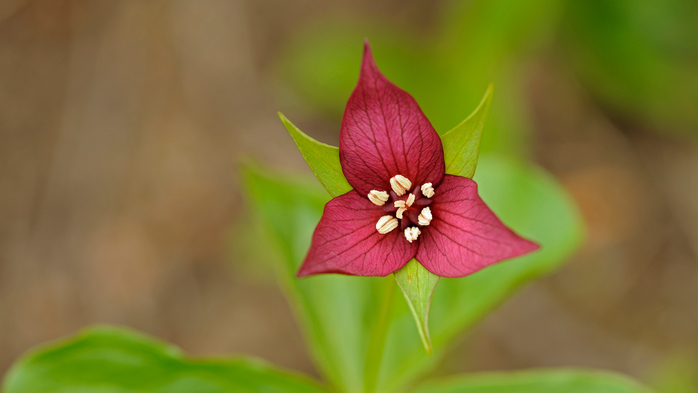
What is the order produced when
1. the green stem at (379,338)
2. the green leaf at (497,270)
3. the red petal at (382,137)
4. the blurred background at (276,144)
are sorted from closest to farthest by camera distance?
the red petal at (382,137) → the green stem at (379,338) → the green leaf at (497,270) → the blurred background at (276,144)

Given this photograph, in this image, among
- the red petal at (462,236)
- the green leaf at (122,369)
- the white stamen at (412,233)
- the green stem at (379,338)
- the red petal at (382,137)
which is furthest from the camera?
the green leaf at (122,369)

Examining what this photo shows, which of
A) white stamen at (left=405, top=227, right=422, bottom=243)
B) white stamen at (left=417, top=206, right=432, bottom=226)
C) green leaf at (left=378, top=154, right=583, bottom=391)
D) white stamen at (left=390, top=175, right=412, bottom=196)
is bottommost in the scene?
green leaf at (left=378, top=154, right=583, bottom=391)

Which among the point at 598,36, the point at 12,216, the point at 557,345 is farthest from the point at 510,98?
the point at 12,216

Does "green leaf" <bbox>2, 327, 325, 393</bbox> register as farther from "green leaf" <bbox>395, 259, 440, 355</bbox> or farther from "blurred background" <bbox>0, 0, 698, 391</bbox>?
"blurred background" <bbox>0, 0, 698, 391</bbox>

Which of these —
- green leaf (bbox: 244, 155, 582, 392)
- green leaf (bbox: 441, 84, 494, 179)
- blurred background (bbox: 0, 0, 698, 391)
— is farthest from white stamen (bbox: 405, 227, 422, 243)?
blurred background (bbox: 0, 0, 698, 391)

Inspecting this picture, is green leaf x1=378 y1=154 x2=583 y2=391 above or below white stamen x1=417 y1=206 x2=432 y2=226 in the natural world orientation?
below

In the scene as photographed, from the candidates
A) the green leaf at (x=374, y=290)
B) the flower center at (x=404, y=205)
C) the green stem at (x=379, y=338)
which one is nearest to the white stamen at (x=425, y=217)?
the flower center at (x=404, y=205)

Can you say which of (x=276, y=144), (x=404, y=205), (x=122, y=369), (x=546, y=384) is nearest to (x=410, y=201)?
(x=404, y=205)

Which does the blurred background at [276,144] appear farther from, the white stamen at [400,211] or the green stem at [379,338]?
the white stamen at [400,211]
